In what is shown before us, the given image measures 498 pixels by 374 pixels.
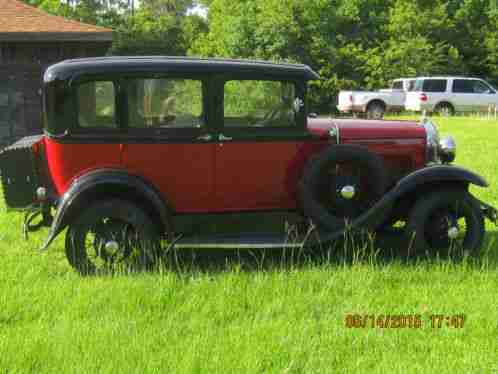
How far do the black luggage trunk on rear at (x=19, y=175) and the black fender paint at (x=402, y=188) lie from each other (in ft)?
8.45

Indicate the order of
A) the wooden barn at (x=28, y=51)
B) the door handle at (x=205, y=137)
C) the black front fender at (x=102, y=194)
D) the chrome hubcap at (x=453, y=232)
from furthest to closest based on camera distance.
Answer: the wooden barn at (x=28, y=51) → the chrome hubcap at (x=453, y=232) → the door handle at (x=205, y=137) → the black front fender at (x=102, y=194)

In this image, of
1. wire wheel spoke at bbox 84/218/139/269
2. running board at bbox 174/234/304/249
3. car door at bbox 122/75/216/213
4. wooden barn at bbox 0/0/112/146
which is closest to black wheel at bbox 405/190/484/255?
running board at bbox 174/234/304/249

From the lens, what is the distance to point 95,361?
3098 mm

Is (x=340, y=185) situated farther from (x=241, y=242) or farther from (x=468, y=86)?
(x=468, y=86)

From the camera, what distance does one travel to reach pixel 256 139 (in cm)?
468

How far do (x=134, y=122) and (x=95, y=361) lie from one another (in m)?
2.11

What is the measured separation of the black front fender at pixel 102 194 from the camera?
4.26 m

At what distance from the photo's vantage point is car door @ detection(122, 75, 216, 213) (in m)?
4.54

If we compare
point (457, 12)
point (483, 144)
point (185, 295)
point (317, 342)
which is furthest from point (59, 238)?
point (457, 12)

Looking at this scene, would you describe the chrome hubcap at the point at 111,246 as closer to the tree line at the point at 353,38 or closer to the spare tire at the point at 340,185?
the spare tire at the point at 340,185

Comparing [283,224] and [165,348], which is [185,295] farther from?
[283,224]
